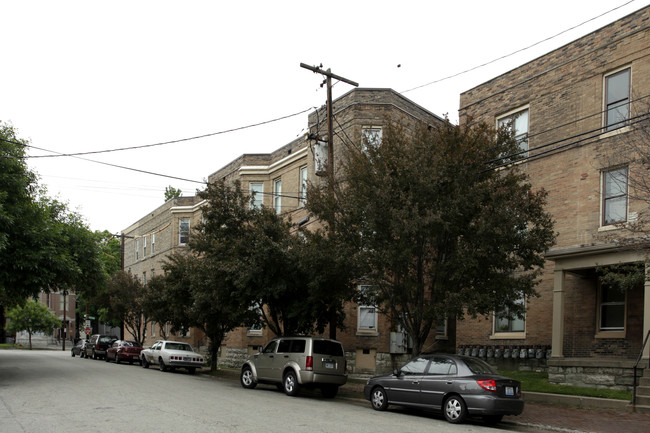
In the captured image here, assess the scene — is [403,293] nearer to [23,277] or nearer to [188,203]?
[23,277]

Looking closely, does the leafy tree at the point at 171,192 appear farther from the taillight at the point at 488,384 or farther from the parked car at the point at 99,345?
the taillight at the point at 488,384

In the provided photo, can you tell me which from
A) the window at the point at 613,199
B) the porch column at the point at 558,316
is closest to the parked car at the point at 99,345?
the porch column at the point at 558,316

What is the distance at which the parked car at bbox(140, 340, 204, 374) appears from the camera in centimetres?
2603

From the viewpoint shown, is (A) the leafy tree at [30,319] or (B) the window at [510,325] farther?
(A) the leafy tree at [30,319]

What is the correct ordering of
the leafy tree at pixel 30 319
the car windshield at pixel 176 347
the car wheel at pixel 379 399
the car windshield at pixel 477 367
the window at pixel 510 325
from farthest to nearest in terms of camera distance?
the leafy tree at pixel 30 319 < the car windshield at pixel 176 347 < the window at pixel 510 325 < the car wheel at pixel 379 399 < the car windshield at pixel 477 367

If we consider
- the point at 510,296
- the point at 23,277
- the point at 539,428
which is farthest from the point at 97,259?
the point at 539,428

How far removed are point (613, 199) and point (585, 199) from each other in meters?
0.80

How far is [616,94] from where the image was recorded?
59.7 feet

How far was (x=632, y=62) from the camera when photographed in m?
17.8

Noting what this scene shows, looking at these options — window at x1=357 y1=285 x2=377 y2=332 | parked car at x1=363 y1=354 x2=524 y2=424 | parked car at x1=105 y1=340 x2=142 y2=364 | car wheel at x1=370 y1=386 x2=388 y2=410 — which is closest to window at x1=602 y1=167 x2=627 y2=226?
parked car at x1=363 y1=354 x2=524 y2=424

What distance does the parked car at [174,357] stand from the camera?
2603 centimetres

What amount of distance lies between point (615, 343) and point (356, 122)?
1268cm

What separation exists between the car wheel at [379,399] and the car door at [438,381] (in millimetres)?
1213

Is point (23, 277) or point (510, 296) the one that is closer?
point (510, 296)
